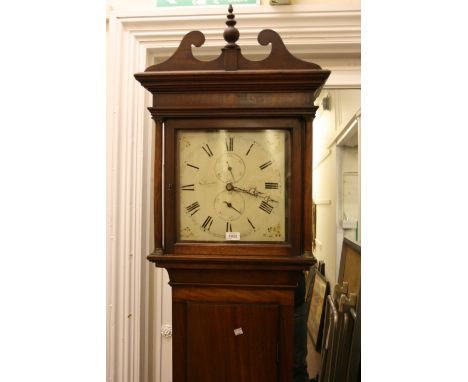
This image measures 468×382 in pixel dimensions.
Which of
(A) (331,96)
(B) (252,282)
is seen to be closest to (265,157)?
(B) (252,282)

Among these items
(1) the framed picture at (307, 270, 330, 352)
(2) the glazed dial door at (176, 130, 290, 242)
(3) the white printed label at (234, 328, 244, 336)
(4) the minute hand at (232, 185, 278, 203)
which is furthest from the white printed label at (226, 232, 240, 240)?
(1) the framed picture at (307, 270, 330, 352)

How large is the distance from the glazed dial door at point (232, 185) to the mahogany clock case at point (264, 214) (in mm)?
10

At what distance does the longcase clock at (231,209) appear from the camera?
95 centimetres

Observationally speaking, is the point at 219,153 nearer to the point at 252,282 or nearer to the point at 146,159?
the point at 252,282

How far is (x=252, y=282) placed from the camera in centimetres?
99

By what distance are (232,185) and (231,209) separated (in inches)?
2.8

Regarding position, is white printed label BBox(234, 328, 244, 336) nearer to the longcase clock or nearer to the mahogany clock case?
the longcase clock

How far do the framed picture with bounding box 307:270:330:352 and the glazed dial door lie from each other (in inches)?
59.2

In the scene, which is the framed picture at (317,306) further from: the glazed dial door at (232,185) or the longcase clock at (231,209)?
the glazed dial door at (232,185)

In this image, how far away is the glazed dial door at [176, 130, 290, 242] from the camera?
98 cm

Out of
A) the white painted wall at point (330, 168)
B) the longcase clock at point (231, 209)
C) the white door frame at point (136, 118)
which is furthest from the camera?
the white painted wall at point (330, 168)

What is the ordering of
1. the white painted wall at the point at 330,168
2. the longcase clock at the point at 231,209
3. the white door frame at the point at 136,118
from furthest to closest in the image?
1. the white painted wall at the point at 330,168
2. the white door frame at the point at 136,118
3. the longcase clock at the point at 231,209

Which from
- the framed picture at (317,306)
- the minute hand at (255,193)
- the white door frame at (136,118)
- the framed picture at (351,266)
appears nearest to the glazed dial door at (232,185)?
the minute hand at (255,193)

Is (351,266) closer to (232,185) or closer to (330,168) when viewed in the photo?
(330,168)
